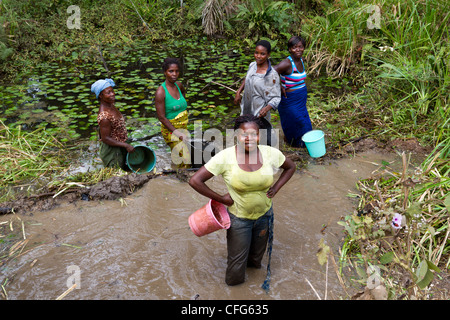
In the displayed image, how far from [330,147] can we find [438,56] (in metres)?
1.88

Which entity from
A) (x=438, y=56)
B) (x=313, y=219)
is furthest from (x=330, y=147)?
(x=438, y=56)

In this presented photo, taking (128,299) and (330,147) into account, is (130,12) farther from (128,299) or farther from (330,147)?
(128,299)

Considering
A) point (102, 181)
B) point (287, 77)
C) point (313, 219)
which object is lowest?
point (313, 219)

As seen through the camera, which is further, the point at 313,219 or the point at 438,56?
the point at 438,56

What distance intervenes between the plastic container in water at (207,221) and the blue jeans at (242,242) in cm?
6

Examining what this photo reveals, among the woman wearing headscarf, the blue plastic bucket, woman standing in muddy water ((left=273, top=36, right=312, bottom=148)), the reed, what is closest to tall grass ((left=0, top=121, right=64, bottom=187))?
the woman wearing headscarf

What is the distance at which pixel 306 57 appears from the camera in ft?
24.5

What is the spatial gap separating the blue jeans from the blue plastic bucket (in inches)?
74.3

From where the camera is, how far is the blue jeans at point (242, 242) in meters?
2.72

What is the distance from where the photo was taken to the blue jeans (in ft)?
8.94

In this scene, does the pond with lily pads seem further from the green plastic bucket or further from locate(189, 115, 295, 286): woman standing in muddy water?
locate(189, 115, 295, 286): woman standing in muddy water

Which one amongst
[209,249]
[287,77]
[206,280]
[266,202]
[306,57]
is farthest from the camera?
[306,57]

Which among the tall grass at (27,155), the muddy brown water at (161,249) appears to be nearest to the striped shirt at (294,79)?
the muddy brown water at (161,249)

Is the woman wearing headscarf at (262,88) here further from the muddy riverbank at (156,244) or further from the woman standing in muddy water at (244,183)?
the woman standing in muddy water at (244,183)
